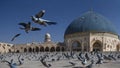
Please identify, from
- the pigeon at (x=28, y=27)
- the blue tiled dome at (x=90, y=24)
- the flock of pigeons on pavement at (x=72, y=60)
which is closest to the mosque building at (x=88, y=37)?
the blue tiled dome at (x=90, y=24)

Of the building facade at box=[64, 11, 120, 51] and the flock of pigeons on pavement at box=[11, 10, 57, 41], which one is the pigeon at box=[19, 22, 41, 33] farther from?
the building facade at box=[64, 11, 120, 51]

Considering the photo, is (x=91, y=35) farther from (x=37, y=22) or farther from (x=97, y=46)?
(x=37, y=22)

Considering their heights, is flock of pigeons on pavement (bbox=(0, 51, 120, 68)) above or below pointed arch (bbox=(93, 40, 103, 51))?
below

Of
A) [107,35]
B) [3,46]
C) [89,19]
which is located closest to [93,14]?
[89,19]

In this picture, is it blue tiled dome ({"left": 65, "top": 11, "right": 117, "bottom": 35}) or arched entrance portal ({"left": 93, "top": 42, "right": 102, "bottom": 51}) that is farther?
blue tiled dome ({"left": 65, "top": 11, "right": 117, "bottom": 35})

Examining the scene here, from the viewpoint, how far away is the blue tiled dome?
7206cm

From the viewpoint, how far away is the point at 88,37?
71.2 metres

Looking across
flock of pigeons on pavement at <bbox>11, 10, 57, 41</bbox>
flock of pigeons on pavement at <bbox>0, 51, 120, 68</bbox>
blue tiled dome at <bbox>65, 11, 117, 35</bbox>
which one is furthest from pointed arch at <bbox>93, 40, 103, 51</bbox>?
flock of pigeons on pavement at <bbox>11, 10, 57, 41</bbox>

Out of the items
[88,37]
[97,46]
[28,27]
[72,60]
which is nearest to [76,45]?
[88,37]

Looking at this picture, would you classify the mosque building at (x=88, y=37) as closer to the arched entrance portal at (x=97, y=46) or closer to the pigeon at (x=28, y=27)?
the arched entrance portal at (x=97, y=46)

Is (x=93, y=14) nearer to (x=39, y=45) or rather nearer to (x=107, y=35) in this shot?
(x=107, y=35)

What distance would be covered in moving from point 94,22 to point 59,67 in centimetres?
5319

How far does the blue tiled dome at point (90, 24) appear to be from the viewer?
7206 centimetres

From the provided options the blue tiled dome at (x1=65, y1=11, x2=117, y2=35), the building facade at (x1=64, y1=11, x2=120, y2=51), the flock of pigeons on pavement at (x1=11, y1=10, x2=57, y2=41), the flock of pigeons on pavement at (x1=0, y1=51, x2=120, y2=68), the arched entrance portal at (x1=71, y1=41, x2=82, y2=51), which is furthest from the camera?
the arched entrance portal at (x1=71, y1=41, x2=82, y2=51)
